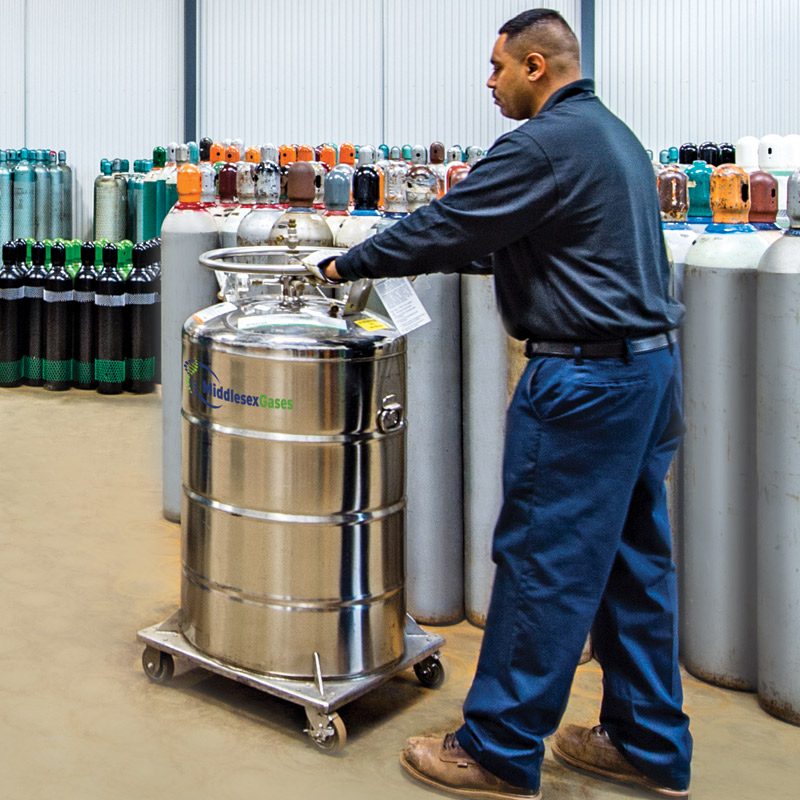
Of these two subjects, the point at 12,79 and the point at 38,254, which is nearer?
the point at 38,254

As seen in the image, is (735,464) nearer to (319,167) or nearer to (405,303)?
(405,303)

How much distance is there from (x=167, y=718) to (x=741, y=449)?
133 centimetres

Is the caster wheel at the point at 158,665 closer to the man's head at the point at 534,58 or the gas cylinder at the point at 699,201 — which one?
the man's head at the point at 534,58

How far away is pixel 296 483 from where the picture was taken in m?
2.39

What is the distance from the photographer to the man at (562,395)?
2.07 metres

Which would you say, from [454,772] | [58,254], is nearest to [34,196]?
[58,254]

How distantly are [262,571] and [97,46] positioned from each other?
860cm

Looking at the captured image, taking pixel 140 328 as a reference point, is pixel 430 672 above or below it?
below

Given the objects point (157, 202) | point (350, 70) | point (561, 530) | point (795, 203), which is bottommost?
point (561, 530)

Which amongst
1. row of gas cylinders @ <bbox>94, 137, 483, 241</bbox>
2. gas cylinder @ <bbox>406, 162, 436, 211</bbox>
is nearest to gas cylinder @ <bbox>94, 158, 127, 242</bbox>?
row of gas cylinders @ <bbox>94, 137, 483, 241</bbox>

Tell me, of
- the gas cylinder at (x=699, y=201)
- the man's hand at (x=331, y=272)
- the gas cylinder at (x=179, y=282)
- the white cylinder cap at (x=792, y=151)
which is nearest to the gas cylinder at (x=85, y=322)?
the gas cylinder at (x=179, y=282)

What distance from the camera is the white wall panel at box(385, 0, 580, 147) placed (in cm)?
1000

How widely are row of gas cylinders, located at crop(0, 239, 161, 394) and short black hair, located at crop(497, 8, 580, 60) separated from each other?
3.86 metres

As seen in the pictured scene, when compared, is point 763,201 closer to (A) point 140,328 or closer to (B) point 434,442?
(B) point 434,442
